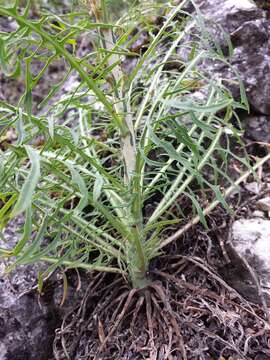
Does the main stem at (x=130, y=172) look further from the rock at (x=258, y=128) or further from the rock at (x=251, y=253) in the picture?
the rock at (x=258, y=128)

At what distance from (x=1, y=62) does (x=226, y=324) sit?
570 millimetres

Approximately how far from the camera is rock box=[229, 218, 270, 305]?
2.49 ft

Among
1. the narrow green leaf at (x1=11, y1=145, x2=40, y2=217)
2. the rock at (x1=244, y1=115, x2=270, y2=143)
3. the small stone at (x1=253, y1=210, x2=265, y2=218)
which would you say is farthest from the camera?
the rock at (x1=244, y1=115, x2=270, y2=143)

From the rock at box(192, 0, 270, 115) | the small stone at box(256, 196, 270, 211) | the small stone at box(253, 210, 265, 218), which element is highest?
the rock at box(192, 0, 270, 115)

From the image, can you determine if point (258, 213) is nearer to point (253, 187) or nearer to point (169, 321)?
point (253, 187)

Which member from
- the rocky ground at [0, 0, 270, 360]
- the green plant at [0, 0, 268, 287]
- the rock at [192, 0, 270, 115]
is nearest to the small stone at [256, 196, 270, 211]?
the rocky ground at [0, 0, 270, 360]

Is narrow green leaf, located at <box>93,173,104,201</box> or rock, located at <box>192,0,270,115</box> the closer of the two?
narrow green leaf, located at <box>93,173,104,201</box>

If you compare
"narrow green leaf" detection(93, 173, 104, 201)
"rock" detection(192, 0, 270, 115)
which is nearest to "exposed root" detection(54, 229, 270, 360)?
"narrow green leaf" detection(93, 173, 104, 201)

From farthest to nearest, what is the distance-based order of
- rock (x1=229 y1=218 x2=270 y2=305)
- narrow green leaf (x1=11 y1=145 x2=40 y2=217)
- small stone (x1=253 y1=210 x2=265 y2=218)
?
small stone (x1=253 y1=210 x2=265 y2=218) < rock (x1=229 y1=218 x2=270 y2=305) < narrow green leaf (x1=11 y1=145 x2=40 y2=217)

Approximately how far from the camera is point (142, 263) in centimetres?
72

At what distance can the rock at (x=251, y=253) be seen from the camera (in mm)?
760

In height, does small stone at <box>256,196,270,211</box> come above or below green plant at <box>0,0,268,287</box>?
below

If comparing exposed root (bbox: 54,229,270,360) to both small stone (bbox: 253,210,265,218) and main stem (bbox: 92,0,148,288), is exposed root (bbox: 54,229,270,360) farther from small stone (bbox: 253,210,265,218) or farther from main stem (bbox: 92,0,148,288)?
small stone (bbox: 253,210,265,218)

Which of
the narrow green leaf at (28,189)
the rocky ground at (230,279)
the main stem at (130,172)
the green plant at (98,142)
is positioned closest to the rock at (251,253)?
the rocky ground at (230,279)
